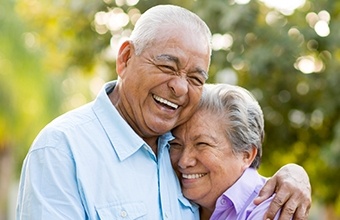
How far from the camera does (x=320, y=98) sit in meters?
6.31

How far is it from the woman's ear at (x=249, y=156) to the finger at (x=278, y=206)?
0.71 ft

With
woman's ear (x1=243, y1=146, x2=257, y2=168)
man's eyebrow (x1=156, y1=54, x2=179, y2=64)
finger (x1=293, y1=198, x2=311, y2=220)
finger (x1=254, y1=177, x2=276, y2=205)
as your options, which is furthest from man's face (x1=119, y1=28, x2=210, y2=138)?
finger (x1=293, y1=198, x2=311, y2=220)

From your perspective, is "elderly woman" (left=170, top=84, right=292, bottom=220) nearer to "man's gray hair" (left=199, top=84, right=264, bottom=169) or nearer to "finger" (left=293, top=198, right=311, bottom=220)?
"man's gray hair" (left=199, top=84, right=264, bottom=169)

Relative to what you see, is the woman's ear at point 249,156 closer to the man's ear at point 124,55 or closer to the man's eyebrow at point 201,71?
the man's eyebrow at point 201,71

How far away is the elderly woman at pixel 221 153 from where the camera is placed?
3105 millimetres

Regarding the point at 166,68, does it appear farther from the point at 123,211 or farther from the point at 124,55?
the point at 123,211

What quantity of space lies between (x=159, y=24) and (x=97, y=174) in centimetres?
60

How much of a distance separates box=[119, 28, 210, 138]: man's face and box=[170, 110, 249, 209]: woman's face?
5.7 inches

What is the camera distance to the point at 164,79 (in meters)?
2.90

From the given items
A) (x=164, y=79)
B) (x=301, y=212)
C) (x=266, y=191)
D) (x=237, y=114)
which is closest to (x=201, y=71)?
(x=164, y=79)

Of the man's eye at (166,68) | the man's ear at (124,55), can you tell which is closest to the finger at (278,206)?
the man's eye at (166,68)

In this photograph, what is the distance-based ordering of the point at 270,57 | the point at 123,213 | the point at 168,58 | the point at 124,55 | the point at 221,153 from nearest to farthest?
the point at 123,213
the point at 168,58
the point at 124,55
the point at 221,153
the point at 270,57

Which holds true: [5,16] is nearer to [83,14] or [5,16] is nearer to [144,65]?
[83,14]

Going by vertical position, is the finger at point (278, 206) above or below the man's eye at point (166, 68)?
below
